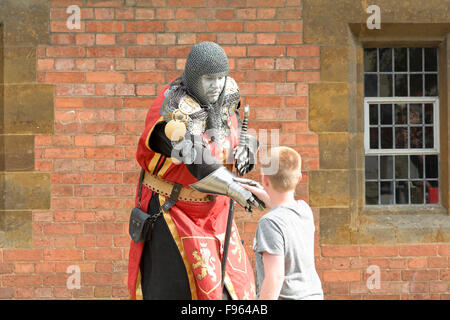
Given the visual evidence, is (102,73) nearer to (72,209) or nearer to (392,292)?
(72,209)

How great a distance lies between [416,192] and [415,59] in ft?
3.89

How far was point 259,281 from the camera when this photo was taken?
2787 millimetres

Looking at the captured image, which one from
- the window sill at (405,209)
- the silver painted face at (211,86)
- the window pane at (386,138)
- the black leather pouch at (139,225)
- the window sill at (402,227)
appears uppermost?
the silver painted face at (211,86)

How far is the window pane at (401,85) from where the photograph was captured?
5.70 meters

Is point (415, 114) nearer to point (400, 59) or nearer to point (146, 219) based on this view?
point (400, 59)

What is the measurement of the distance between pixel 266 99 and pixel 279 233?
2.75 metres

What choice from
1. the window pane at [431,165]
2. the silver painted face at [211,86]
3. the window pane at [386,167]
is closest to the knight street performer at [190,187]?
the silver painted face at [211,86]

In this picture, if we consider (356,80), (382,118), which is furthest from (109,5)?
(382,118)

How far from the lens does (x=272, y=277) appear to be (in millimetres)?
2646

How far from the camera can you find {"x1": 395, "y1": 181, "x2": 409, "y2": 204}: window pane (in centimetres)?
A: 573

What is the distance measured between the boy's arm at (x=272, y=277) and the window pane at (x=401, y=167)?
3340mm

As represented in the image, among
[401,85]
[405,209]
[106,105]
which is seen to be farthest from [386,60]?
[106,105]

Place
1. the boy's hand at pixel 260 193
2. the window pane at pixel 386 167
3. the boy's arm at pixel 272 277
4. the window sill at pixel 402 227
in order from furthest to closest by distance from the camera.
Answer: the window pane at pixel 386 167, the window sill at pixel 402 227, the boy's hand at pixel 260 193, the boy's arm at pixel 272 277

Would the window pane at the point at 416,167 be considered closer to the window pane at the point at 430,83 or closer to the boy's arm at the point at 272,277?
the window pane at the point at 430,83
